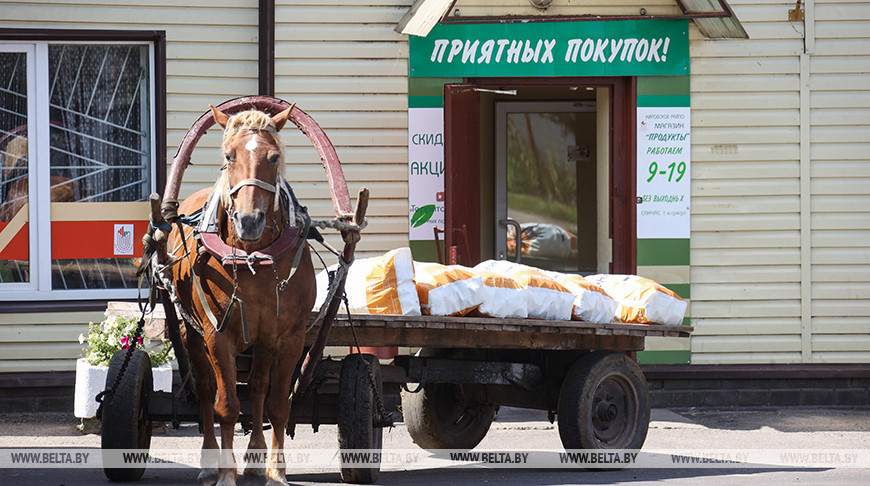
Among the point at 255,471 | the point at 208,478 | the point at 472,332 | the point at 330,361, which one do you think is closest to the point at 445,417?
the point at 472,332

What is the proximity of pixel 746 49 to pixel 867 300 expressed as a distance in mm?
2740

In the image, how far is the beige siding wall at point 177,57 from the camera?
10430mm

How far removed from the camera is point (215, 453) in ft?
21.8

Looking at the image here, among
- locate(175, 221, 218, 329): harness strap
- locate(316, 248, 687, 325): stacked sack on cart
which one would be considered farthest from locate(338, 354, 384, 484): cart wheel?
locate(175, 221, 218, 329): harness strap

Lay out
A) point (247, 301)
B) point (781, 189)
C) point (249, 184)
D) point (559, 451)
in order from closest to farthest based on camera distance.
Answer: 1. point (249, 184)
2. point (247, 301)
3. point (559, 451)
4. point (781, 189)

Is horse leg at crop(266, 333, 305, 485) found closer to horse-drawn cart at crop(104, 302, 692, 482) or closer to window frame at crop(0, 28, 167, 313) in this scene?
horse-drawn cart at crop(104, 302, 692, 482)

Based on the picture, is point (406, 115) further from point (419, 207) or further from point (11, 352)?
point (11, 352)

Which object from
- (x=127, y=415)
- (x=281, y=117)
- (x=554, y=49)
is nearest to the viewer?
(x=281, y=117)

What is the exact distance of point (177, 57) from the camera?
10664 millimetres

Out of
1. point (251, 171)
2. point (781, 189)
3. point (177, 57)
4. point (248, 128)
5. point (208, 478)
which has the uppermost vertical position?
point (177, 57)

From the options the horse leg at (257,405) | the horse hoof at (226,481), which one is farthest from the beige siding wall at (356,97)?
the horse hoof at (226,481)

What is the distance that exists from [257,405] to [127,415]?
2.54ft

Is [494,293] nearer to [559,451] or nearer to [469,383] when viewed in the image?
[469,383]

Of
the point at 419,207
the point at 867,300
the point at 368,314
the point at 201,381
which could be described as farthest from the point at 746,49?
the point at 201,381
